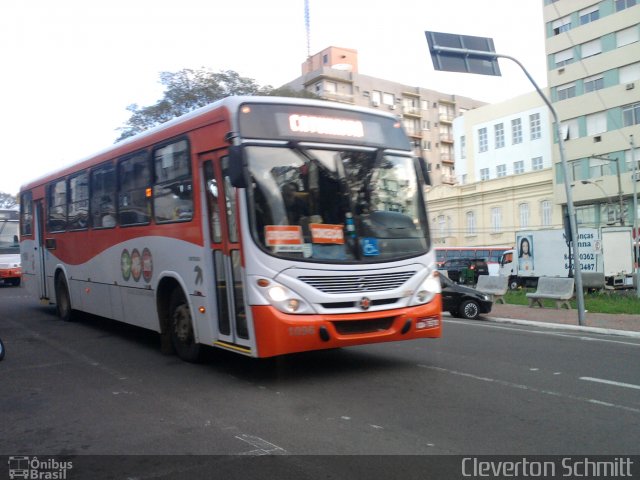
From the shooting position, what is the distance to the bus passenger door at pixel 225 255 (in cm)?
737

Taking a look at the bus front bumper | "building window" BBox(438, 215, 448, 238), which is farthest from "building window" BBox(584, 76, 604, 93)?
the bus front bumper

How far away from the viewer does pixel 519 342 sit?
11.5m

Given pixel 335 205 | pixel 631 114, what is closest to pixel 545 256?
pixel 631 114

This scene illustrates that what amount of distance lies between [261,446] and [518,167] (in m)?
52.8

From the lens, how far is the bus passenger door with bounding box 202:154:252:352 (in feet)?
24.2

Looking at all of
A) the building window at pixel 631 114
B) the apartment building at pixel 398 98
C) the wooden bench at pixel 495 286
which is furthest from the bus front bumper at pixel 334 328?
the apartment building at pixel 398 98

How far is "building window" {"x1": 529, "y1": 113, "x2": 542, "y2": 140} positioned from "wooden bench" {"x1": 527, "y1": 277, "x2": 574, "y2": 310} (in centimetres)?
3427

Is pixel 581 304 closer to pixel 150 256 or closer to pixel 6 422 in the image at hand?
pixel 150 256

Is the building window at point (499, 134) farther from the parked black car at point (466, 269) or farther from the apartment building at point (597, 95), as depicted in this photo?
the parked black car at point (466, 269)

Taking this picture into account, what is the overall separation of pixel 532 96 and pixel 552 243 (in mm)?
23651

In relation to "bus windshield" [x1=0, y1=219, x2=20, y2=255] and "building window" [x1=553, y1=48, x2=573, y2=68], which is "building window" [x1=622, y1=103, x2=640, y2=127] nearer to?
"building window" [x1=553, y1=48, x2=573, y2=68]

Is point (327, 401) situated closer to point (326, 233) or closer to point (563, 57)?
point (326, 233)

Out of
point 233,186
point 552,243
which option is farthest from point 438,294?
point 552,243

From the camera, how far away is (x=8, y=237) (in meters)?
28.7
